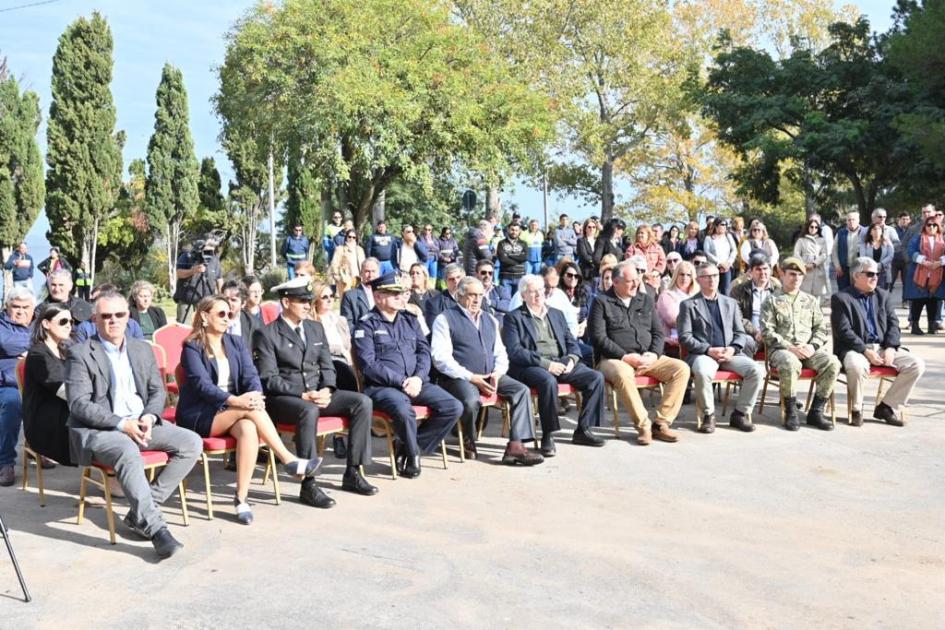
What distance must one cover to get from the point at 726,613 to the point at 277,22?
23.9 meters

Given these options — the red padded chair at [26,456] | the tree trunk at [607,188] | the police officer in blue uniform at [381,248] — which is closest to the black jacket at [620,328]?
the red padded chair at [26,456]

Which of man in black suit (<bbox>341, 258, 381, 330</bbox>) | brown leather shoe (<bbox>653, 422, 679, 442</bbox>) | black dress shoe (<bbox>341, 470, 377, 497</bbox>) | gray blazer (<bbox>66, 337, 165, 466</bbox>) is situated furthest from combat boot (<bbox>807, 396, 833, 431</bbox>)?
gray blazer (<bbox>66, 337, 165, 466</bbox>)

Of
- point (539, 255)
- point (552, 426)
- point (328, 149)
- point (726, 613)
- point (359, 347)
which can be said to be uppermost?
point (328, 149)

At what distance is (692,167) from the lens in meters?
43.4

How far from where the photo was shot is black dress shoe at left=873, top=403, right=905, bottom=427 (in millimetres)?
8234

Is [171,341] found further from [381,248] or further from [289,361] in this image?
[381,248]

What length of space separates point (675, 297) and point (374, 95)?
1652cm

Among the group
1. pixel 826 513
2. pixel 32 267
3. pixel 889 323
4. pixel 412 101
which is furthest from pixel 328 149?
pixel 826 513

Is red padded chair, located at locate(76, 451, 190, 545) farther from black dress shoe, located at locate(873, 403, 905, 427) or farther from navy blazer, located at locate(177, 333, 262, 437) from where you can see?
black dress shoe, located at locate(873, 403, 905, 427)

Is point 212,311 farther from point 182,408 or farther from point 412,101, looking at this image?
point 412,101

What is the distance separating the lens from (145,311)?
862 centimetres

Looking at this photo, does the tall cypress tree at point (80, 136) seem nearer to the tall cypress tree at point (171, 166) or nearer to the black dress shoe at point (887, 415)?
the tall cypress tree at point (171, 166)

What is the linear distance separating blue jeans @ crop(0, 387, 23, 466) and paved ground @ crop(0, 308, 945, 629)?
0.94 feet

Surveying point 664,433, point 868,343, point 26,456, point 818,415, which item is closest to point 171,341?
point 26,456
